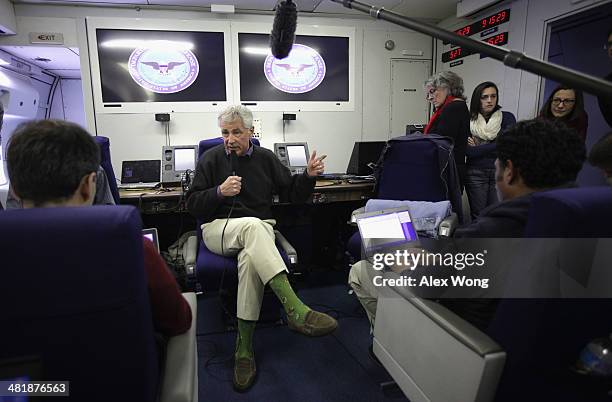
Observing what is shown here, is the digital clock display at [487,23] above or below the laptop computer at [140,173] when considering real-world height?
above

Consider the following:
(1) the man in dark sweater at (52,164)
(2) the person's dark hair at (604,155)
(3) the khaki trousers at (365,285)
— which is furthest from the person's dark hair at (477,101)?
(1) the man in dark sweater at (52,164)

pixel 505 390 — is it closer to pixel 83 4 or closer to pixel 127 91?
pixel 127 91

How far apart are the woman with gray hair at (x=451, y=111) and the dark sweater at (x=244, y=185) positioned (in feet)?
3.34

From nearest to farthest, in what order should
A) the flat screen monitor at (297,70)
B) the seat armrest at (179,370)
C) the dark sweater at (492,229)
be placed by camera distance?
the seat armrest at (179,370) → the dark sweater at (492,229) → the flat screen monitor at (297,70)

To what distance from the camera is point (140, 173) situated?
2961 millimetres

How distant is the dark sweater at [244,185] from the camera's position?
2.08 m

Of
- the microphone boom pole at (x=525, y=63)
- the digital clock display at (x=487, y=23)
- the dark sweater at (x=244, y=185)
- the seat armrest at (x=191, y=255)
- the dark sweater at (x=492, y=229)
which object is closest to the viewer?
the microphone boom pole at (x=525, y=63)

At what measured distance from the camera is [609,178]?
3.96 ft

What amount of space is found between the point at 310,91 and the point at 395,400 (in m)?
2.90

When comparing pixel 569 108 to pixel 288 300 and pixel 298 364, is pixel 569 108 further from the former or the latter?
pixel 298 364

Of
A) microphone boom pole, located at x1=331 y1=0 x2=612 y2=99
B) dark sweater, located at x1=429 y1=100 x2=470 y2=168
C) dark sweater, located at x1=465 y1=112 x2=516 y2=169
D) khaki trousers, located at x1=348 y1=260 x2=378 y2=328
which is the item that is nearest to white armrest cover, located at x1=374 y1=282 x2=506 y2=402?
khaki trousers, located at x1=348 y1=260 x2=378 y2=328

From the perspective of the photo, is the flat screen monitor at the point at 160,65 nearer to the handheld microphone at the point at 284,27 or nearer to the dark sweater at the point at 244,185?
the dark sweater at the point at 244,185

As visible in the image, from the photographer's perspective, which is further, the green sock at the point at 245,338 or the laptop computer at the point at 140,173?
the laptop computer at the point at 140,173

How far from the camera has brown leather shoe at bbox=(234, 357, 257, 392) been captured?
1660mm
